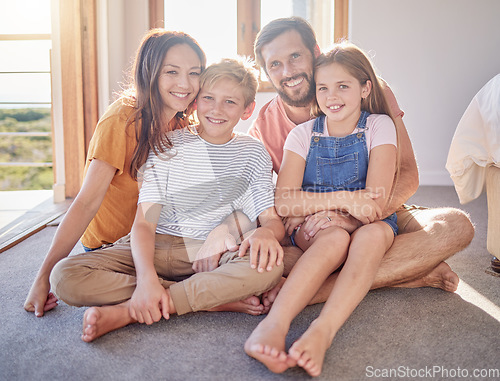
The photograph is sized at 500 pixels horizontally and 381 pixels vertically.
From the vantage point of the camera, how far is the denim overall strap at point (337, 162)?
4.85 ft

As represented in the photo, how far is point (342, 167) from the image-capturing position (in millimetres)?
1493

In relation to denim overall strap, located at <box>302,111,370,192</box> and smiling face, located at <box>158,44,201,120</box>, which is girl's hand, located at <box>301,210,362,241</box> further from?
smiling face, located at <box>158,44,201,120</box>

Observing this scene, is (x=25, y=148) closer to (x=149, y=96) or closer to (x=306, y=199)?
(x=149, y=96)

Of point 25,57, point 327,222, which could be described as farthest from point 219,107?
point 25,57

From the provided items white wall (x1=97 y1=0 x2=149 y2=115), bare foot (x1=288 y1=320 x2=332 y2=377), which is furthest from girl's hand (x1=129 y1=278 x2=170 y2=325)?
white wall (x1=97 y1=0 x2=149 y2=115)

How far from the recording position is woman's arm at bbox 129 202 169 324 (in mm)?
1187

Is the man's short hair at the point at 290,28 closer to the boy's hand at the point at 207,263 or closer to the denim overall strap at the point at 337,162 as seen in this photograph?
the denim overall strap at the point at 337,162

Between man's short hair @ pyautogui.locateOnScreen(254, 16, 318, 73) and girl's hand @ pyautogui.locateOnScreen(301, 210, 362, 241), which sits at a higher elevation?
man's short hair @ pyautogui.locateOnScreen(254, 16, 318, 73)

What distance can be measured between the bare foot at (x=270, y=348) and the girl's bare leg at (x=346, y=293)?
0.08ft

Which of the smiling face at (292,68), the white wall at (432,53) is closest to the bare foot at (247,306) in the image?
the smiling face at (292,68)

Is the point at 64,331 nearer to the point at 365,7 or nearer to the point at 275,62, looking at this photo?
the point at 275,62

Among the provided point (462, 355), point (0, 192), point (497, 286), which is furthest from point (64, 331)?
point (0, 192)

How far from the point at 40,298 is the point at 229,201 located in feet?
1.97

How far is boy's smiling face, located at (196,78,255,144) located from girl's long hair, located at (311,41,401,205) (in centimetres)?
29
